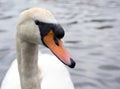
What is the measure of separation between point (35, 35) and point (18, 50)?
0.42 metres

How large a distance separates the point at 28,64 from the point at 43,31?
0.53 meters

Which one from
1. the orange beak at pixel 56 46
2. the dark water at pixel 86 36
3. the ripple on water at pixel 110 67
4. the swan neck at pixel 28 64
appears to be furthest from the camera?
the ripple on water at pixel 110 67

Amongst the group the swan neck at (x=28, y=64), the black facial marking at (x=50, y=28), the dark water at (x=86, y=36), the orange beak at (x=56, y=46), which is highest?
the black facial marking at (x=50, y=28)

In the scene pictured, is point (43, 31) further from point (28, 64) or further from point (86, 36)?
point (86, 36)

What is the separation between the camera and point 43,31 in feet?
12.1

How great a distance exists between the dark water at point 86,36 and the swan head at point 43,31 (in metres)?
2.37

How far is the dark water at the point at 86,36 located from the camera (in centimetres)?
642

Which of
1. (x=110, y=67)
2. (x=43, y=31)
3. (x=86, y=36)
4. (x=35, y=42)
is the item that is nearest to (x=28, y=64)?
(x=35, y=42)

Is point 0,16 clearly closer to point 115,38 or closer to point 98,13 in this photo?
point 98,13

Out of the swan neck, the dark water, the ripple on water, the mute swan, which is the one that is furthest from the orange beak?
the ripple on water

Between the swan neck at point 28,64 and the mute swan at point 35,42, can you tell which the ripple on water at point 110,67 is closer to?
the mute swan at point 35,42

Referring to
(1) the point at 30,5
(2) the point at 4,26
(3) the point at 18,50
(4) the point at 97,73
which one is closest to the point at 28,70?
(3) the point at 18,50

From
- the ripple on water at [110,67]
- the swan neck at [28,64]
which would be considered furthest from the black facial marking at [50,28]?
the ripple on water at [110,67]

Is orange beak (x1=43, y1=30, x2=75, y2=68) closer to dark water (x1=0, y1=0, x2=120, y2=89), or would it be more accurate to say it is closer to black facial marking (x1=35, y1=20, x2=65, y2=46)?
black facial marking (x1=35, y1=20, x2=65, y2=46)
